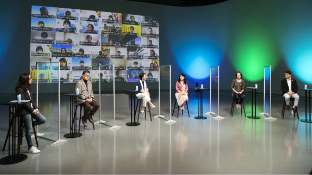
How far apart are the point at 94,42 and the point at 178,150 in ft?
29.5

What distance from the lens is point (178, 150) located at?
3379 millimetres

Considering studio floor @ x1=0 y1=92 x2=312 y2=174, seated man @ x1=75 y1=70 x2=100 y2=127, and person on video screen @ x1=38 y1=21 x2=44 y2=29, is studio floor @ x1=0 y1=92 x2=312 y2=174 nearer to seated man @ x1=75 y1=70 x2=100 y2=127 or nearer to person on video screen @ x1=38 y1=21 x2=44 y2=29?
seated man @ x1=75 y1=70 x2=100 y2=127

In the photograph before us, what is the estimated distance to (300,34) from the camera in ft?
31.0

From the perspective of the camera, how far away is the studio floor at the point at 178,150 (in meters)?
2.72

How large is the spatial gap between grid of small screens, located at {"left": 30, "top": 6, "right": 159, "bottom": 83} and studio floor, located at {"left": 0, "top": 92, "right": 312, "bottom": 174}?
5912 mm

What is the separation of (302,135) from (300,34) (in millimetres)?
6811

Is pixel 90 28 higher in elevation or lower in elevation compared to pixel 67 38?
higher

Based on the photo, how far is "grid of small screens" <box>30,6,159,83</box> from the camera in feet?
34.0

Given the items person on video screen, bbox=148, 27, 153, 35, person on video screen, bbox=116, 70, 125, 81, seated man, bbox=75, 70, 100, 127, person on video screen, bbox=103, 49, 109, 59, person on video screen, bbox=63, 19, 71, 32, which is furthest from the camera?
person on video screen, bbox=148, 27, 153, 35

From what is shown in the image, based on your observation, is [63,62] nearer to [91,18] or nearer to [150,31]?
[91,18]

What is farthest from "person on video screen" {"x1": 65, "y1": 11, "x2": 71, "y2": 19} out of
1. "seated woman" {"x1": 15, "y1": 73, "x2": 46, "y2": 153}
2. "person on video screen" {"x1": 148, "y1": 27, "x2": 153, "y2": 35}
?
"seated woman" {"x1": 15, "y1": 73, "x2": 46, "y2": 153}

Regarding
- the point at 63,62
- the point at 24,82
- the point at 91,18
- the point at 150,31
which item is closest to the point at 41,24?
the point at 63,62

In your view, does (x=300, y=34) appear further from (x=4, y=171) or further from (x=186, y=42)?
(x=4, y=171)

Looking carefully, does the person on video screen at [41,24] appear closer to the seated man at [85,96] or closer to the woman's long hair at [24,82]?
the seated man at [85,96]
